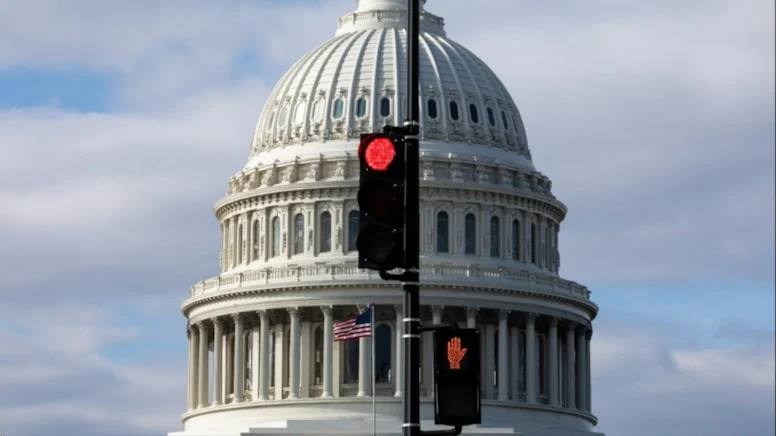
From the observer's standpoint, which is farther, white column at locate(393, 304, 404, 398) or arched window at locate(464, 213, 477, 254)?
arched window at locate(464, 213, 477, 254)

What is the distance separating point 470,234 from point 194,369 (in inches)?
718

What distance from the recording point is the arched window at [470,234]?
127 metres

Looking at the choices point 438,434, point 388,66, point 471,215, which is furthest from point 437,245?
point 438,434

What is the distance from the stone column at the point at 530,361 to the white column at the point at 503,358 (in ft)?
5.64

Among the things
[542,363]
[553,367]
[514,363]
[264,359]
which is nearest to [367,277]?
[264,359]

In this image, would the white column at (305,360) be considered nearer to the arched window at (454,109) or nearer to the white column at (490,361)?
the white column at (490,361)

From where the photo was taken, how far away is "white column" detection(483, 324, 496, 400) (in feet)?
411

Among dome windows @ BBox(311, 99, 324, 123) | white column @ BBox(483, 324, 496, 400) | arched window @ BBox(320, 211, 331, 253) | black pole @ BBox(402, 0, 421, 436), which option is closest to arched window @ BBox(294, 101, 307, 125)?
dome windows @ BBox(311, 99, 324, 123)

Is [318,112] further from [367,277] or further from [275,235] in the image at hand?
[367,277]

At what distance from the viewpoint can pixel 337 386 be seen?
124 meters

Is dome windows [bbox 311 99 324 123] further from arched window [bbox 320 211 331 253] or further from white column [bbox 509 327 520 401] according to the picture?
white column [bbox 509 327 520 401]

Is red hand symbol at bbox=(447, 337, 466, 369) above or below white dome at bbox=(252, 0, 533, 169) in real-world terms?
below

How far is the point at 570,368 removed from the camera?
130500mm

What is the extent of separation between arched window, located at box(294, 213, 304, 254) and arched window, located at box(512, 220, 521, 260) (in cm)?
1232
